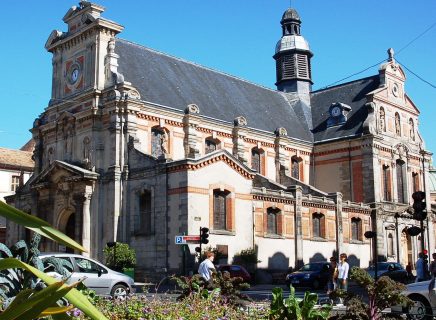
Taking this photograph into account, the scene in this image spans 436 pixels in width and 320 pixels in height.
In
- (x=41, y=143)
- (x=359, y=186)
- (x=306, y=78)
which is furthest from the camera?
(x=306, y=78)

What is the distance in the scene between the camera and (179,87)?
3853 cm

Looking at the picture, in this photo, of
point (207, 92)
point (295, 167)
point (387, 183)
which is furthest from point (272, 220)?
point (387, 183)

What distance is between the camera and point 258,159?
40.7 metres

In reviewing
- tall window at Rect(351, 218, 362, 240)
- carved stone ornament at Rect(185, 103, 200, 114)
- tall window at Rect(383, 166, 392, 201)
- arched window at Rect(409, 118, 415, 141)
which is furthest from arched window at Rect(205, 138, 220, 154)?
arched window at Rect(409, 118, 415, 141)

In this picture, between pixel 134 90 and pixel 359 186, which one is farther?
pixel 359 186

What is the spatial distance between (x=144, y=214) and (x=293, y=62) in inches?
969

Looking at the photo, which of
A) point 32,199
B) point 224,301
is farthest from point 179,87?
point 224,301

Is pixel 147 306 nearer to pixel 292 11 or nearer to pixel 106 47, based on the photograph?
pixel 106 47

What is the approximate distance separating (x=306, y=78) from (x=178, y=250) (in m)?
26.3

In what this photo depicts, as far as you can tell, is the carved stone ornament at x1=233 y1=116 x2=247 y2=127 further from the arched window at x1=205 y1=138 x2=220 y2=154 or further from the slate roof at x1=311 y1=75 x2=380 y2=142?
the slate roof at x1=311 y1=75 x2=380 y2=142

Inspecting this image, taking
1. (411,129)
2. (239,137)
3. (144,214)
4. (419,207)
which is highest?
(411,129)

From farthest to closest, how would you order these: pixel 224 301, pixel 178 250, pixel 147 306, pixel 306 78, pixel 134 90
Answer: pixel 306 78
pixel 134 90
pixel 178 250
pixel 224 301
pixel 147 306

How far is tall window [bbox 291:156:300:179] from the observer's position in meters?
43.4

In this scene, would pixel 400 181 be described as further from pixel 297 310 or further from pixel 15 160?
pixel 297 310
